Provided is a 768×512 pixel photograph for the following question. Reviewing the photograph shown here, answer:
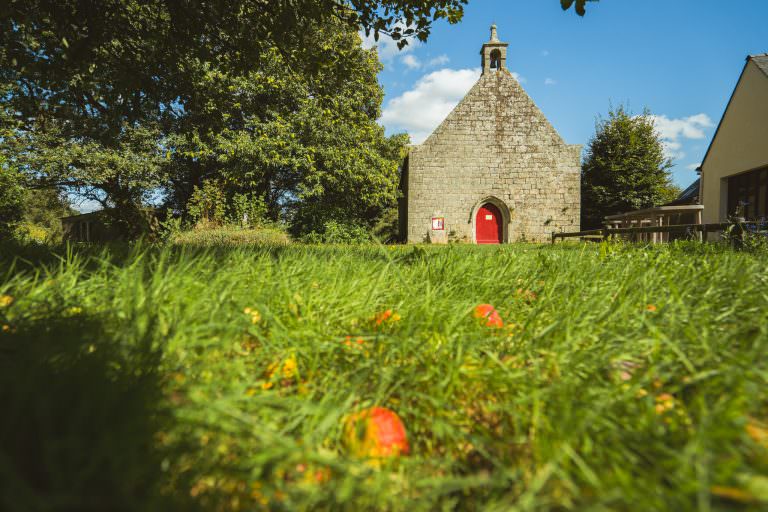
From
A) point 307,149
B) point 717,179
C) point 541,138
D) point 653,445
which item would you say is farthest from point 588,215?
point 653,445

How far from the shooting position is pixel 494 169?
18969 mm

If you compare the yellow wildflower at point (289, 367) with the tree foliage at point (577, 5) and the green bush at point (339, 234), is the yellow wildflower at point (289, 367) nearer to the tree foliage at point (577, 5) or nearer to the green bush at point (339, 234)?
the tree foliage at point (577, 5)

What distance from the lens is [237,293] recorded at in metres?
1.66

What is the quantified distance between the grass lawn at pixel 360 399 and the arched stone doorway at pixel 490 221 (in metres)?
17.4

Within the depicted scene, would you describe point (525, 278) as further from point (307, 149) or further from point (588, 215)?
point (588, 215)

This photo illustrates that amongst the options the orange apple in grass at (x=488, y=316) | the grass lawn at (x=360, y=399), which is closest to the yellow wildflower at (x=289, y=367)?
the grass lawn at (x=360, y=399)

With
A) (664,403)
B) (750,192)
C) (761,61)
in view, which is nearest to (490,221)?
(750,192)

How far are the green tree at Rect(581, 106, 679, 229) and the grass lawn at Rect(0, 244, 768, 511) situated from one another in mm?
26081

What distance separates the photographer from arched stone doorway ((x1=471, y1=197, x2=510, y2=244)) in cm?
1897

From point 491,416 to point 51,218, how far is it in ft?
200

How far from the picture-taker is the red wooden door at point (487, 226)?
752 inches

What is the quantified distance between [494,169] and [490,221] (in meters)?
2.51

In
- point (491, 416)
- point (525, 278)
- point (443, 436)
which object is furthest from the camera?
point (525, 278)

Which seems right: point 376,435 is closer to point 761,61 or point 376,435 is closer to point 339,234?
point 339,234
